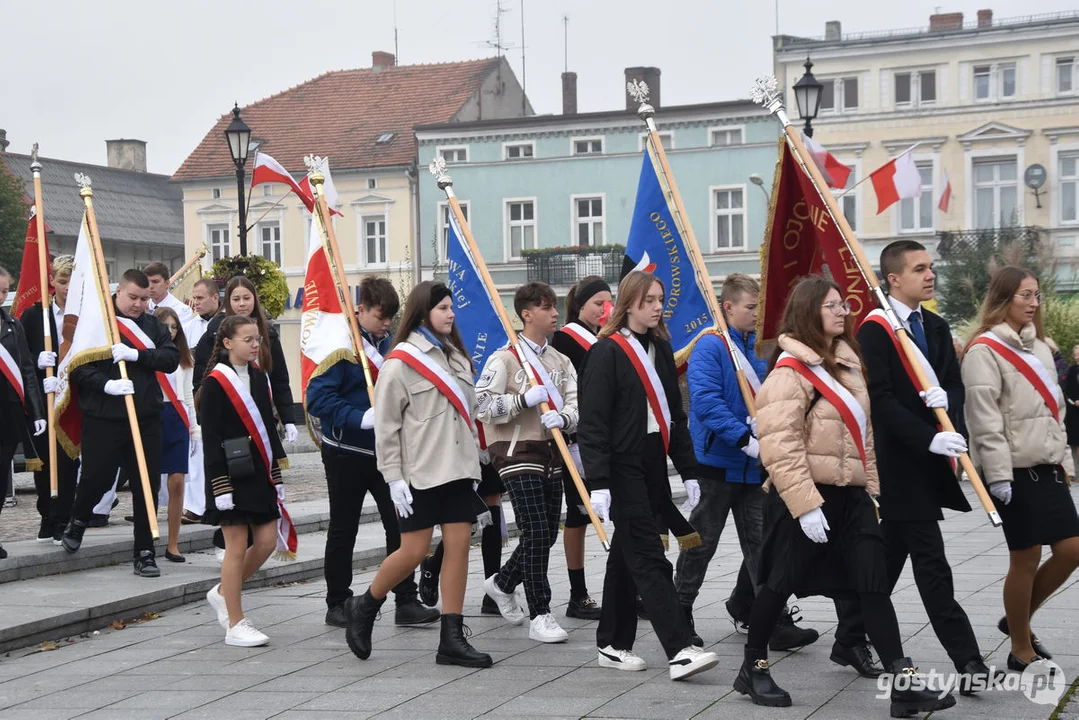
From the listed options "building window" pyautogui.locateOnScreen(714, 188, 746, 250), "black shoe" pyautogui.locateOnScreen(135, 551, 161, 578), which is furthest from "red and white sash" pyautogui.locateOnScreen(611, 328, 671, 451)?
"building window" pyautogui.locateOnScreen(714, 188, 746, 250)

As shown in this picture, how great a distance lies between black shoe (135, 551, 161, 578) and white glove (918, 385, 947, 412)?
5.41 metres

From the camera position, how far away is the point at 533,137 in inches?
1762

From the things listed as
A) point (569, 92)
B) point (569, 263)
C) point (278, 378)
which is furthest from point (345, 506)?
point (569, 92)

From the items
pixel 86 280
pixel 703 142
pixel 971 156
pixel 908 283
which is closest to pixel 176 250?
pixel 703 142

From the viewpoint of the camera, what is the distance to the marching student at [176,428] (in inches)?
412

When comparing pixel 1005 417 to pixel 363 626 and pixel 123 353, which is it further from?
pixel 123 353

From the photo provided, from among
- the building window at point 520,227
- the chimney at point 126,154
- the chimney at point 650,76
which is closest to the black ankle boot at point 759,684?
the building window at point 520,227

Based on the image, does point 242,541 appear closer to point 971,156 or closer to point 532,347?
point 532,347

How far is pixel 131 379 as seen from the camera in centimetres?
966

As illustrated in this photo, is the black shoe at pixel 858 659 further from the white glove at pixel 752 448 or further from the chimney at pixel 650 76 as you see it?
the chimney at pixel 650 76

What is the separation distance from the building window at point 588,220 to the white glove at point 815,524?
38826 mm

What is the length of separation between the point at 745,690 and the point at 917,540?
3.30ft

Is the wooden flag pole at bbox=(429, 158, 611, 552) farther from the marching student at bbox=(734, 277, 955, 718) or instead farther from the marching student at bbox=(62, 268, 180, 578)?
the marching student at bbox=(62, 268, 180, 578)

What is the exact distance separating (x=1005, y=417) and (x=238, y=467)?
3849mm
